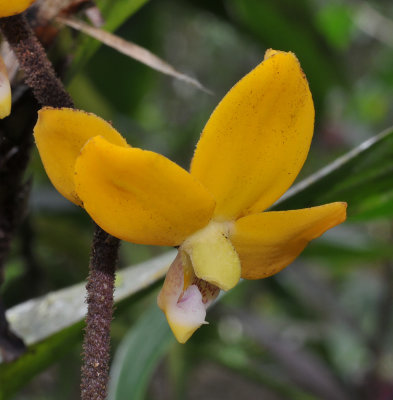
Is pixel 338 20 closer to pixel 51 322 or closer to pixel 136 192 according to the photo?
pixel 51 322

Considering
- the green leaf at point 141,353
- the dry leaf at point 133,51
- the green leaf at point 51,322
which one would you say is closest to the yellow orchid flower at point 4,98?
the dry leaf at point 133,51

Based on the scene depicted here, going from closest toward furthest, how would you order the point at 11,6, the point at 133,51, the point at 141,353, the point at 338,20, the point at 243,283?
1. the point at 11,6
2. the point at 133,51
3. the point at 141,353
4. the point at 243,283
5. the point at 338,20

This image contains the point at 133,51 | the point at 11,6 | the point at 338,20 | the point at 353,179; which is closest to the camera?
the point at 11,6

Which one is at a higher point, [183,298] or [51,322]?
[183,298]

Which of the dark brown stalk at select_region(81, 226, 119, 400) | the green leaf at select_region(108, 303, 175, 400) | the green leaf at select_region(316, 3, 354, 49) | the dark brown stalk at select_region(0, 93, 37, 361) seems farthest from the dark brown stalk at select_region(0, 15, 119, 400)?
the green leaf at select_region(316, 3, 354, 49)

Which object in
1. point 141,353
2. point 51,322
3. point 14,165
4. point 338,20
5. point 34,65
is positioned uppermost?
point 34,65

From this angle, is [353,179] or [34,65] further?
[353,179]

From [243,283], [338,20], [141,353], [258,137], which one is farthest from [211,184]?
[338,20]

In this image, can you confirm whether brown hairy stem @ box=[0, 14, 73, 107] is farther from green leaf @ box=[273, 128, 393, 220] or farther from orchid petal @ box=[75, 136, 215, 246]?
green leaf @ box=[273, 128, 393, 220]
